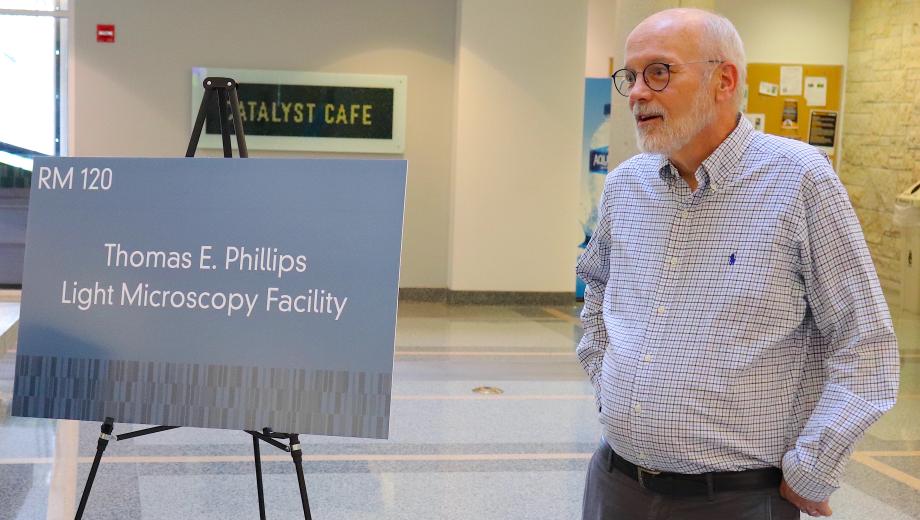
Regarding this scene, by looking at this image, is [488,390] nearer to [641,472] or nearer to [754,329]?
[641,472]

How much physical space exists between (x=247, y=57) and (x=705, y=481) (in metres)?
7.63

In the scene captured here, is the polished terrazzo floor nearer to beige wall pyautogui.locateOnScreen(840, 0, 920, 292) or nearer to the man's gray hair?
the man's gray hair

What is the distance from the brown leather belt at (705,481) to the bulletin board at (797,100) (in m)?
8.76

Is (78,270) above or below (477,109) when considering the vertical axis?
below

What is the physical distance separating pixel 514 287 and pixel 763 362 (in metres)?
7.44

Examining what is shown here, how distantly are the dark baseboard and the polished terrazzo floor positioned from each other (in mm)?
3274

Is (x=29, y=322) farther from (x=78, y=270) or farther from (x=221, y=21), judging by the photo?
(x=221, y=21)

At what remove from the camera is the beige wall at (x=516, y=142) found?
8969 millimetres

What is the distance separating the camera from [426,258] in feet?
30.7

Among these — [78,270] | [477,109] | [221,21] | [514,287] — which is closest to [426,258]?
[514,287]

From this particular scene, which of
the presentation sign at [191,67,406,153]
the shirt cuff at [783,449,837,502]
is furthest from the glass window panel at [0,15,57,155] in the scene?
the shirt cuff at [783,449,837,502]

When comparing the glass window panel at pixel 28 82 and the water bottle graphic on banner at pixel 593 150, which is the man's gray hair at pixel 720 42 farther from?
the glass window panel at pixel 28 82

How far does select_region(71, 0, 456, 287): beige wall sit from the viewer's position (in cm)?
867

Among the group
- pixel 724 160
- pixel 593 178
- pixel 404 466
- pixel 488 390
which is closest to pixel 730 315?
pixel 724 160
